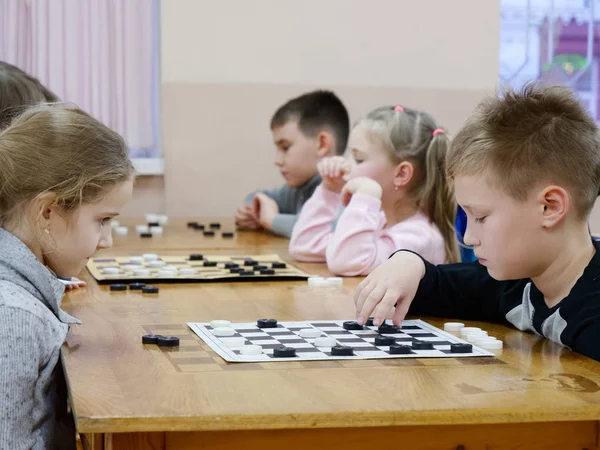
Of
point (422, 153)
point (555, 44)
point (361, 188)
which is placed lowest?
point (361, 188)

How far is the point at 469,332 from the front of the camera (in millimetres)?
1830

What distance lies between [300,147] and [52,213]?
97.2 inches

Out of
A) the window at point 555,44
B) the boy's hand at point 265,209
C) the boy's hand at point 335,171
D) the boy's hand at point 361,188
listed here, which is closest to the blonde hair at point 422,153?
the boy's hand at point 361,188

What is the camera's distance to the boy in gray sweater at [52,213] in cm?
163

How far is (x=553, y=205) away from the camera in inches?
71.3

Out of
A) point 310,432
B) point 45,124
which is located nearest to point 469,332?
point 310,432

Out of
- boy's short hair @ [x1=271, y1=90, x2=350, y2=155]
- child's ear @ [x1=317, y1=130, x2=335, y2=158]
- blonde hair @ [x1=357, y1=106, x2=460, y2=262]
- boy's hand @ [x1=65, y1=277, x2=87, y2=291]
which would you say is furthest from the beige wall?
boy's hand @ [x1=65, y1=277, x2=87, y2=291]

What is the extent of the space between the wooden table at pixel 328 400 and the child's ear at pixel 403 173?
127cm

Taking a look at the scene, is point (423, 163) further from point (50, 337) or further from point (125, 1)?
point (125, 1)

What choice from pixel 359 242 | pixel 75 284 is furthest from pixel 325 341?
pixel 359 242

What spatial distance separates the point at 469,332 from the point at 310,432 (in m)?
0.59

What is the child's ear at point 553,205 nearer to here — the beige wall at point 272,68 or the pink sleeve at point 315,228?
the pink sleeve at point 315,228

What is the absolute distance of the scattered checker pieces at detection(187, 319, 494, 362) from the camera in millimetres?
1618

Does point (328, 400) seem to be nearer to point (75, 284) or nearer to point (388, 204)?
point (75, 284)
